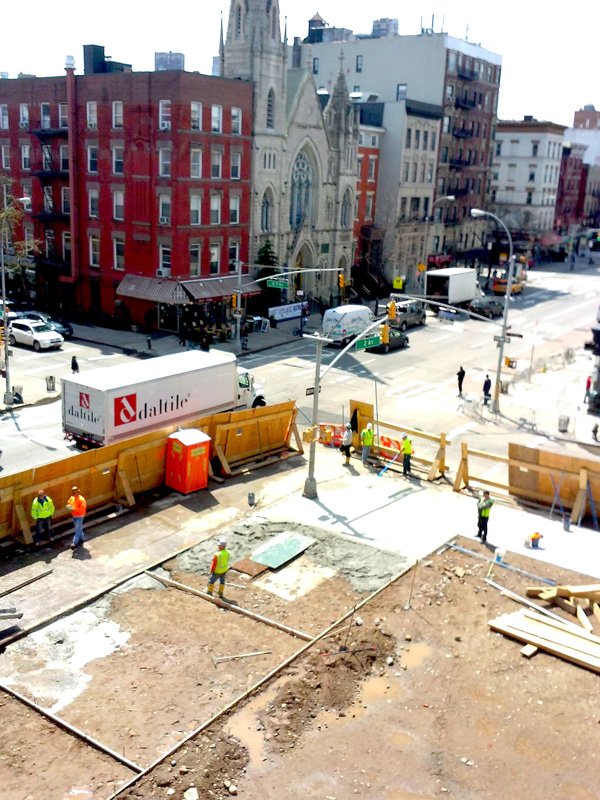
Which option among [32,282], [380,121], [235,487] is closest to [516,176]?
[380,121]

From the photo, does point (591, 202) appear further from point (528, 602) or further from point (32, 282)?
point (528, 602)

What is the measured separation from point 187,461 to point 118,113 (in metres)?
34.2

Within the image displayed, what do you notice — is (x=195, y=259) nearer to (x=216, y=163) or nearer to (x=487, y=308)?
(x=216, y=163)

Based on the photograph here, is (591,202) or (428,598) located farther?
(591,202)

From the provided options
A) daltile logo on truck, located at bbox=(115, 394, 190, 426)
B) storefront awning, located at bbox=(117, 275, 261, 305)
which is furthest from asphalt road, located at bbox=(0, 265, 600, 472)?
storefront awning, located at bbox=(117, 275, 261, 305)

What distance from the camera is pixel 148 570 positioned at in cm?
2014

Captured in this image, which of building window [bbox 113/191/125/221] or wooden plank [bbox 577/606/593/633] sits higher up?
building window [bbox 113/191/125/221]

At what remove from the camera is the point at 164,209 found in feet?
166

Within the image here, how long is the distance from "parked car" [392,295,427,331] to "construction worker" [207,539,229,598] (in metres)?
39.5

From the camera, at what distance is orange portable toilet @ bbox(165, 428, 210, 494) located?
2522cm

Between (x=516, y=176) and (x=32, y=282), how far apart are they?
71596 millimetres

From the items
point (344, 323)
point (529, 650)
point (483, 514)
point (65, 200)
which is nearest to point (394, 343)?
point (344, 323)

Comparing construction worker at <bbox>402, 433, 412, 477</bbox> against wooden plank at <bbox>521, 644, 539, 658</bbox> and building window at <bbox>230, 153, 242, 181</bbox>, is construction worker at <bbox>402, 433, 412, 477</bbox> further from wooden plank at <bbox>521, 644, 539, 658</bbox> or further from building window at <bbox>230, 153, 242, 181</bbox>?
building window at <bbox>230, 153, 242, 181</bbox>

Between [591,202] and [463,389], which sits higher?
[591,202]
